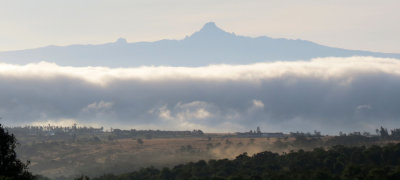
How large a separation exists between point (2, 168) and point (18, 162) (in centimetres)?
317

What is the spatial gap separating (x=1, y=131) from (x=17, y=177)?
928 centimetres

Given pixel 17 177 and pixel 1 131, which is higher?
pixel 1 131

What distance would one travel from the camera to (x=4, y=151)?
104 m

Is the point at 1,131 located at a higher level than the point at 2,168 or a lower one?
higher

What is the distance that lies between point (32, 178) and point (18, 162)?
376 cm

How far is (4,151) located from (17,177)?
573 cm

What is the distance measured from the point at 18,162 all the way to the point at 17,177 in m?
4.40

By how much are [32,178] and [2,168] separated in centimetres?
539

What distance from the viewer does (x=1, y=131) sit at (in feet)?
344

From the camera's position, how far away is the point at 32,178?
104m

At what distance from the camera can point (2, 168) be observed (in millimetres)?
102500
